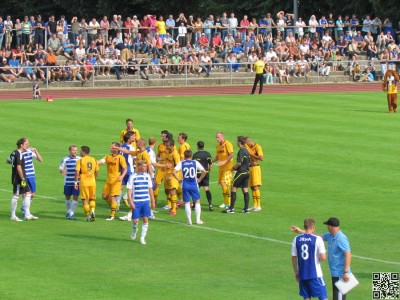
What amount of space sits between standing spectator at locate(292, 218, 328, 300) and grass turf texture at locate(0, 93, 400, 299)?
1901mm

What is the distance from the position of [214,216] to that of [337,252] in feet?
32.3

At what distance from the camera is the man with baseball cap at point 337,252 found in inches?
655

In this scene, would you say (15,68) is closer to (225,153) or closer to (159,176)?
(159,176)

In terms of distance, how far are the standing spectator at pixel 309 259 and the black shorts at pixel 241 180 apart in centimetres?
997

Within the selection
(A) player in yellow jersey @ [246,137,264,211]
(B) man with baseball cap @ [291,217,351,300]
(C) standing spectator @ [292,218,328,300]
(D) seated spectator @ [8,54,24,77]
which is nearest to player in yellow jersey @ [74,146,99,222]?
(A) player in yellow jersey @ [246,137,264,211]

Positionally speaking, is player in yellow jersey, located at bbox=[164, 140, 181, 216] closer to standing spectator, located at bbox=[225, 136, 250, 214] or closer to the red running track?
standing spectator, located at bbox=[225, 136, 250, 214]

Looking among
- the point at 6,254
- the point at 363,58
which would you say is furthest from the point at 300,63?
the point at 6,254

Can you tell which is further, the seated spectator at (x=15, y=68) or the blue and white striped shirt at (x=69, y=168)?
the seated spectator at (x=15, y=68)

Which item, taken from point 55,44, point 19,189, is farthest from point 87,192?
point 55,44

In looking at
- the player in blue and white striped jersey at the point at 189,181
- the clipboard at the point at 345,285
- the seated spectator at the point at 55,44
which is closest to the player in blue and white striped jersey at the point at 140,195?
the player in blue and white striped jersey at the point at 189,181

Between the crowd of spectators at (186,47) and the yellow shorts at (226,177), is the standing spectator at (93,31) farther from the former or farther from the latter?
the yellow shorts at (226,177)

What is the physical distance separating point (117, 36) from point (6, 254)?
39.3m

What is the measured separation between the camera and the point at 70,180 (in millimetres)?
26125

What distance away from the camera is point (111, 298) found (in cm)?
1841
